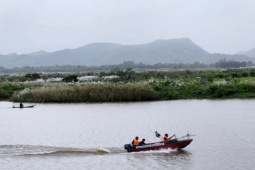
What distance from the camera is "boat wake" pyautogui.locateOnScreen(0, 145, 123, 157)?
2308 cm

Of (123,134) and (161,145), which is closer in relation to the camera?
(161,145)

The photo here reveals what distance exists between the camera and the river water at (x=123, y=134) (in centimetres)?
2106

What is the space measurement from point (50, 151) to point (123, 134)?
210 inches

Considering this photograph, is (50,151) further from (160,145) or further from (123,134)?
(160,145)

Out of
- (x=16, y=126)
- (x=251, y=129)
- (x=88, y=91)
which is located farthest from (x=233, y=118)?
(x=88, y=91)

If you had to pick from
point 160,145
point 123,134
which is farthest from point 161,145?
point 123,134

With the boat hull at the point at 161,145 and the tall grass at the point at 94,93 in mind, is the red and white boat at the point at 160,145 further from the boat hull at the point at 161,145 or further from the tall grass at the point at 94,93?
the tall grass at the point at 94,93

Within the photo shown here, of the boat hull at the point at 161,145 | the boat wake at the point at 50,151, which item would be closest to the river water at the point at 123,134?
the boat wake at the point at 50,151

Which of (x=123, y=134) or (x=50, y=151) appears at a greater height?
(x=123, y=134)

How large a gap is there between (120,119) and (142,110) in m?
4.37

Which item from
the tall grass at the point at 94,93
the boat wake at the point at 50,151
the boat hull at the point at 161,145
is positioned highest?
the tall grass at the point at 94,93

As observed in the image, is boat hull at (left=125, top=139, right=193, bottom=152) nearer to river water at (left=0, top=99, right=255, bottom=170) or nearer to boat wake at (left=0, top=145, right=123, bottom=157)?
river water at (left=0, top=99, right=255, bottom=170)

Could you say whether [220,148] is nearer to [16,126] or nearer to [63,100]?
[16,126]

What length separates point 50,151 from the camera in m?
23.6
